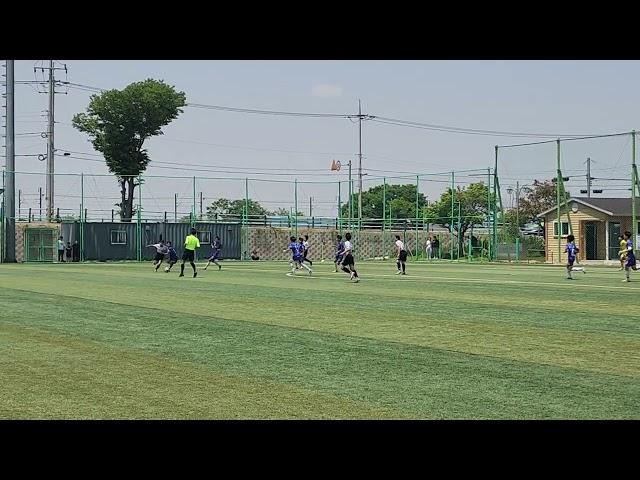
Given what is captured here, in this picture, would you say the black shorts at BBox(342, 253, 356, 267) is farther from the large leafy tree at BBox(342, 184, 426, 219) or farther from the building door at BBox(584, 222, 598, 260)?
the large leafy tree at BBox(342, 184, 426, 219)

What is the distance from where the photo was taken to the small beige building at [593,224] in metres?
61.3

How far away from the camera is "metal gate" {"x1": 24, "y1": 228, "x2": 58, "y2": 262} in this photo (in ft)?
195

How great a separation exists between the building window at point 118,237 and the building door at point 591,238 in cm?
2988

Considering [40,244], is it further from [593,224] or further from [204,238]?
[593,224]

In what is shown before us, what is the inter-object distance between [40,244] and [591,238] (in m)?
35.3

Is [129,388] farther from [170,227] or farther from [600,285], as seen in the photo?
[170,227]

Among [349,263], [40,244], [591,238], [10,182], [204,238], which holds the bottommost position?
[349,263]

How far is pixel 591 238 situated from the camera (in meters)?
63.1

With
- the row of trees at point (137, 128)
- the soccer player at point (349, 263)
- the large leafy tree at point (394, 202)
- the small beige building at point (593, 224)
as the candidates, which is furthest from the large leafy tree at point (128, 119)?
the soccer player at point (349, 263)

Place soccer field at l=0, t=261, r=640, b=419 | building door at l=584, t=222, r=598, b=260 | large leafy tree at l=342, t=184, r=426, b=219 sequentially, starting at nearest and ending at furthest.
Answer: soccer field at l=0, t=261, r=640, b=419 → building door at l=584, t=222, r=598, b=260 → large leafy tree at l=342, t=184, r=426, b=219

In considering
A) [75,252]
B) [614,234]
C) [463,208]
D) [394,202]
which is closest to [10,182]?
[75,252]

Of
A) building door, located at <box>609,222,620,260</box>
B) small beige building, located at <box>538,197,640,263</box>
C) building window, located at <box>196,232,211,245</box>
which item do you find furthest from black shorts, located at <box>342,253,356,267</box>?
building door, located at <box>609,222,620,260</box>
